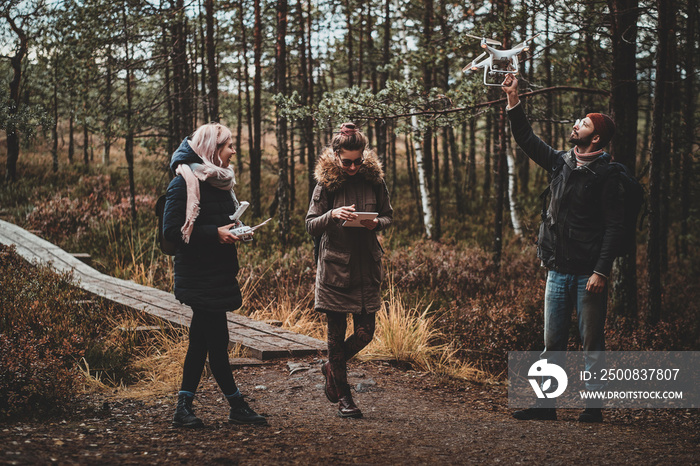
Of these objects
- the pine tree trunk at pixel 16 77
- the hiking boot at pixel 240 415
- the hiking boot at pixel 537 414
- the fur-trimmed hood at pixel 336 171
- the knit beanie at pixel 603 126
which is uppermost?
the pine tree trunk at pixel 16 77

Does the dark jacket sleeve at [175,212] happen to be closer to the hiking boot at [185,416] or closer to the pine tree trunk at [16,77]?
the hiking boot at [185,416]

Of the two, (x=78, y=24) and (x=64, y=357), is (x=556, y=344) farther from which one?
(x=78, y=24)

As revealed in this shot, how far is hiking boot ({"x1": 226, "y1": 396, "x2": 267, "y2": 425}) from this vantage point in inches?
151

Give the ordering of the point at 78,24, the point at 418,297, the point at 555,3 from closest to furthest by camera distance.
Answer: the point at 555,3
the point at 418,297
the point at 78,24

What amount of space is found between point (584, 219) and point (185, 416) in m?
3.17

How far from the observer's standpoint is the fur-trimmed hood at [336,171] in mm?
4086

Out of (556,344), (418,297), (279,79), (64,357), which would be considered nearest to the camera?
(556,344)

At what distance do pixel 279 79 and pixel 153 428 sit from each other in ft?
37.3

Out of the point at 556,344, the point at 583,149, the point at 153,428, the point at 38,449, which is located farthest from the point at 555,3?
the point at 38,449

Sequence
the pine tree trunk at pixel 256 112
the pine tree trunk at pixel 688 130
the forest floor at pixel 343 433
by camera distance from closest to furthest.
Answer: the forest floor at pixel 343 433
the pine tree trunk at pixel 688 130
the pine tree trunk at pixel 256 112

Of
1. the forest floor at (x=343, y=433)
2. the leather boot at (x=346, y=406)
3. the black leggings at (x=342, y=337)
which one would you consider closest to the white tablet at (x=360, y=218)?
the black leggings at (x=342, y=337)

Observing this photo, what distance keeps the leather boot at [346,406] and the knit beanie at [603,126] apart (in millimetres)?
2666

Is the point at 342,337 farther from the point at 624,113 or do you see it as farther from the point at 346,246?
the point at 624,113

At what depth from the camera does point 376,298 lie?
13.7 ft
